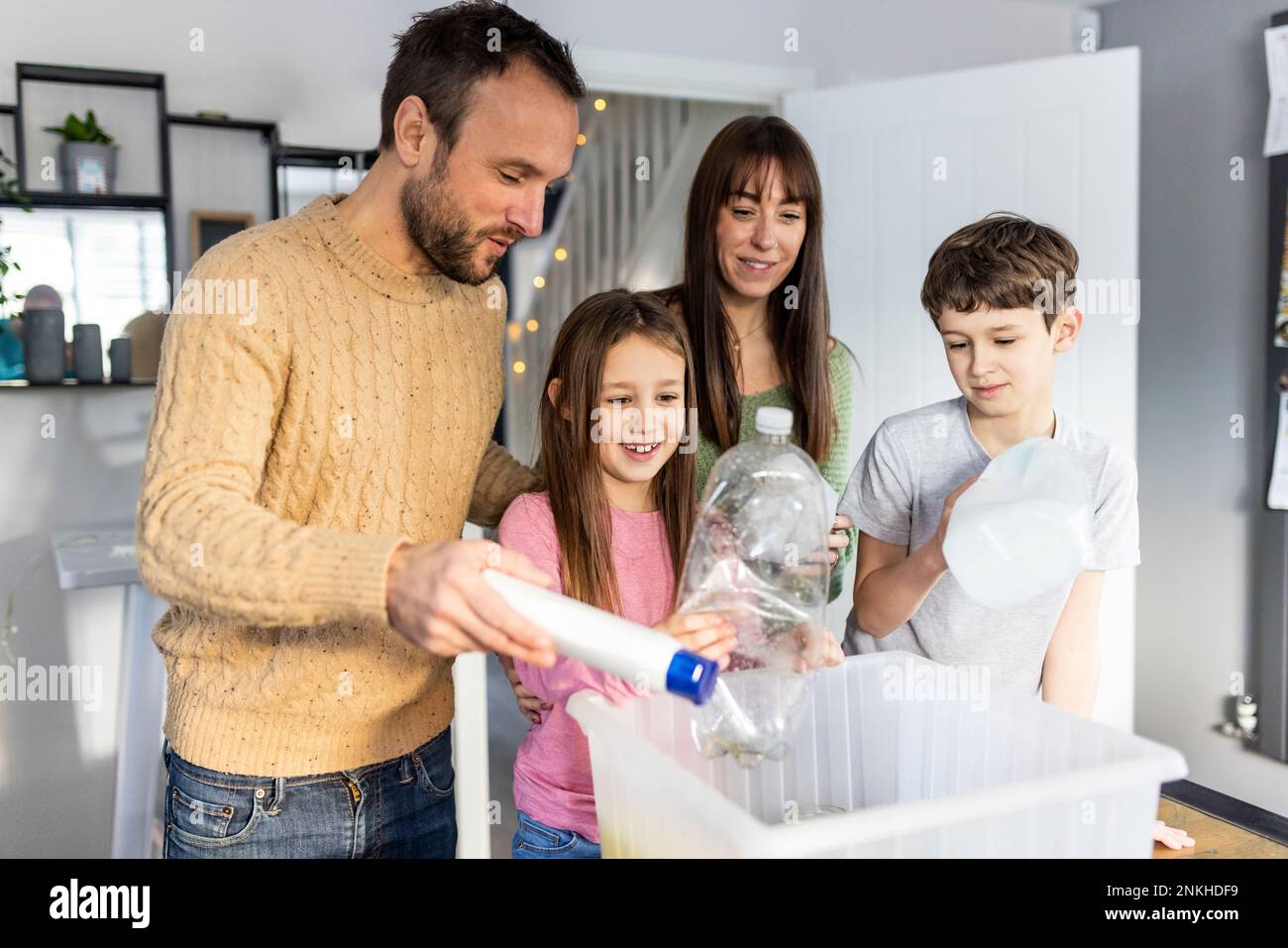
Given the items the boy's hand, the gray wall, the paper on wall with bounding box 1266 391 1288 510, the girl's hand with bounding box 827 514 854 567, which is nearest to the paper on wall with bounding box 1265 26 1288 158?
Result: the gray wall

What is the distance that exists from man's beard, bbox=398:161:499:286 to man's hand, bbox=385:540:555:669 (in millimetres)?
430

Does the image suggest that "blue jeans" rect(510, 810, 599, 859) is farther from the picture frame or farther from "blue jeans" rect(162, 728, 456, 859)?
the picture frame

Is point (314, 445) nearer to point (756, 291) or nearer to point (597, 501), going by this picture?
point (597, 501)

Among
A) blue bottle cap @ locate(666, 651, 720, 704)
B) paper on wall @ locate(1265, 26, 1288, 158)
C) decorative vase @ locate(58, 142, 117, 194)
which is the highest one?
paper on wall @ locate(1265, 26, 1288, 158)

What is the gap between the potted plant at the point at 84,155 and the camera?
2.56 metres

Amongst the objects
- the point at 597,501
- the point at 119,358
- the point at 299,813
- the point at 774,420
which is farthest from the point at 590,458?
the point at 119,358

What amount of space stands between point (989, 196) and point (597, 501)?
2026mm

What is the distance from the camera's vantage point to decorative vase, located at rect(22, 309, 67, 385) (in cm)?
256

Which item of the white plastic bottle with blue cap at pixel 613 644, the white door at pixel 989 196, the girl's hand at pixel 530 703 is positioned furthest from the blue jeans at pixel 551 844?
the white door at pixel 989 196

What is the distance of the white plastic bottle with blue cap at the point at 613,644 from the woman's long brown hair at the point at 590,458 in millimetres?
475
